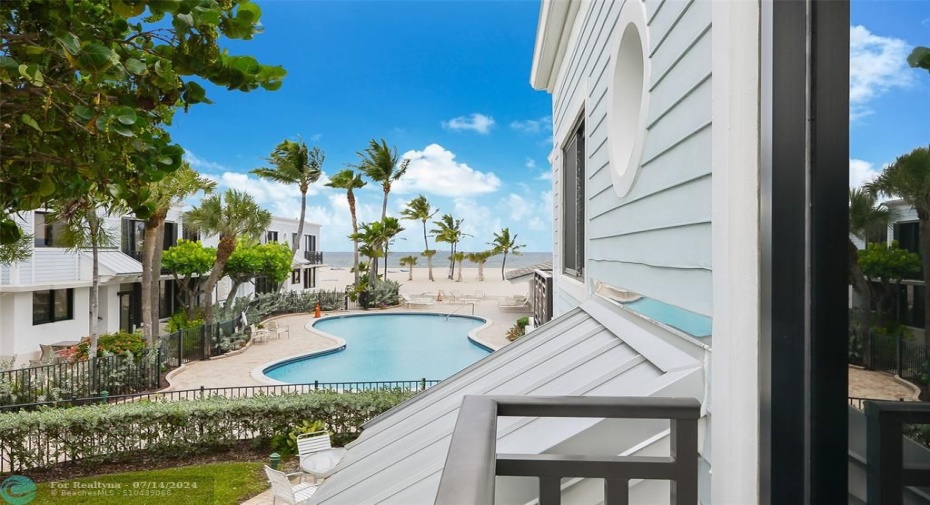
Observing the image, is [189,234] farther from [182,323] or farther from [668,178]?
A: [668,178]

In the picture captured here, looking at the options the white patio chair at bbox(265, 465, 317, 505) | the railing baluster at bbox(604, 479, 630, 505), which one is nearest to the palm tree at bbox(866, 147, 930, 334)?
the railing baluster at bbox(604, 479, 630, 505)

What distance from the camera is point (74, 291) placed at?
17.8 m

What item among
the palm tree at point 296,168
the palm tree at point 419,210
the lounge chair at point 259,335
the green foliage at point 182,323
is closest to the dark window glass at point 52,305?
the green foliage at point 182,323

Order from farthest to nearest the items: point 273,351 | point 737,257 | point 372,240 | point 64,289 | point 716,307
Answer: point 372,240, point 273,351, point 64,289, point 716,307, point 737,257

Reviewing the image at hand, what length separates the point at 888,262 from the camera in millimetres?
1064

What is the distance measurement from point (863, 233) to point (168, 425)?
35.1 ft

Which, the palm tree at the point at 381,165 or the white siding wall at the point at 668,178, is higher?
the palm tree at the point at 381,165

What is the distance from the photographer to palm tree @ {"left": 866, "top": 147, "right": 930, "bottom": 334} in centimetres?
97

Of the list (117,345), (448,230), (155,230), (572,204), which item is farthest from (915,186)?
(448,230)

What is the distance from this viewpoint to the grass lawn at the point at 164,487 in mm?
7297

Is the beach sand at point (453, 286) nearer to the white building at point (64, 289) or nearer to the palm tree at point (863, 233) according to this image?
the white building at point (64, 289)

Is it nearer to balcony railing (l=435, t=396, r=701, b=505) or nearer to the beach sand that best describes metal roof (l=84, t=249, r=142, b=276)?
balcony railing (l=435, t=396, r=701, b=505)

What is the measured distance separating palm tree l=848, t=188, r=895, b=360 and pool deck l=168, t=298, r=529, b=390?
14.8 m

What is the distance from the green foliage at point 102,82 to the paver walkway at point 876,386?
8.38ft
